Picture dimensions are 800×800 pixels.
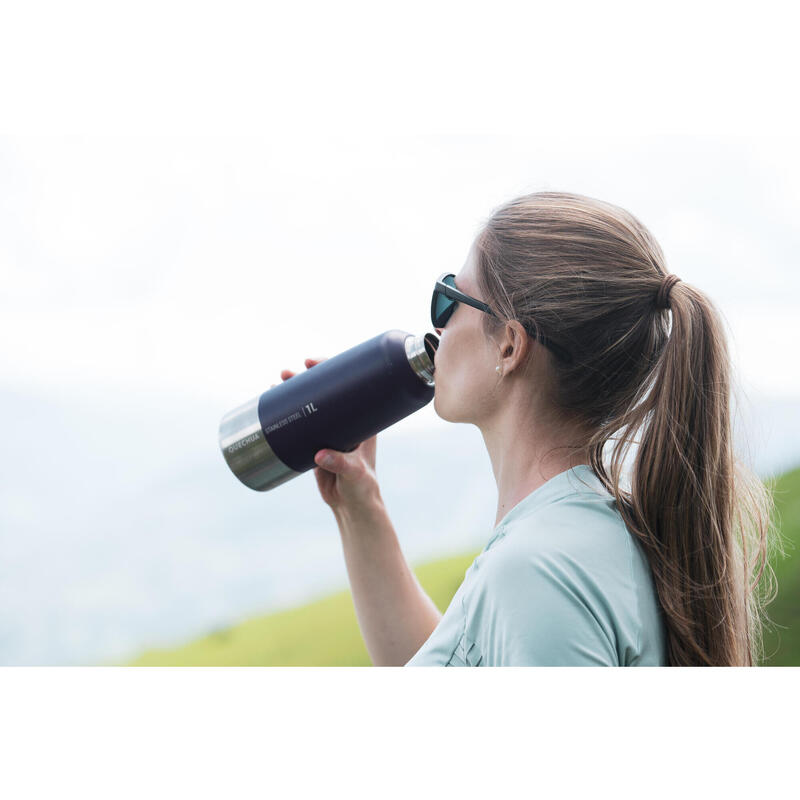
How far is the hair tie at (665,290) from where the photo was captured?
2.60 feet

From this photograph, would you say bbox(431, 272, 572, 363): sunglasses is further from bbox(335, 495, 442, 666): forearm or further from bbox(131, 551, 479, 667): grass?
bbox(131, 551, 479, 667): grass

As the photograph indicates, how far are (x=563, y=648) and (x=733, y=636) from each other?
243 millimetres

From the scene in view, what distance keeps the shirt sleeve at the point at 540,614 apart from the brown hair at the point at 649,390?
11 cm

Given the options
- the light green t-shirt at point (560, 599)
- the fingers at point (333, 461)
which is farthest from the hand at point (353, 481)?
the light green t-shirt at point (560, 599)

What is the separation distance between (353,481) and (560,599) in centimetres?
55

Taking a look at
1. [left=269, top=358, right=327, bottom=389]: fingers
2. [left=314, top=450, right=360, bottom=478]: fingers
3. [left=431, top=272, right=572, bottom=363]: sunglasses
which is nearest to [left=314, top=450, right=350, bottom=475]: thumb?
[left=314, top=450, right=360, bottom=478]: fingers

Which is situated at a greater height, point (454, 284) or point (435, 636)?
point (454, 284)

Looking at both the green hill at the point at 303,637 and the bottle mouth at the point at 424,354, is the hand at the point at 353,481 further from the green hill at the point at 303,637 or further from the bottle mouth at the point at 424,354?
the green hill at the point at 303,637

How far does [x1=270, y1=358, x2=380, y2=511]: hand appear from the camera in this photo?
1136 mm

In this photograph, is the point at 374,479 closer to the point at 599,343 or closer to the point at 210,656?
the point at 599,343

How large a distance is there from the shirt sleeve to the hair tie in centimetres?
30

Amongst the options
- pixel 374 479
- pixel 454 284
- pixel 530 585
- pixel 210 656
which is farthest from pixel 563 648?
pixel 210 656

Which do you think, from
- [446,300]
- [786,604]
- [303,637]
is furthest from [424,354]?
[303,637]

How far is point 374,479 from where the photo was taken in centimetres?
117
